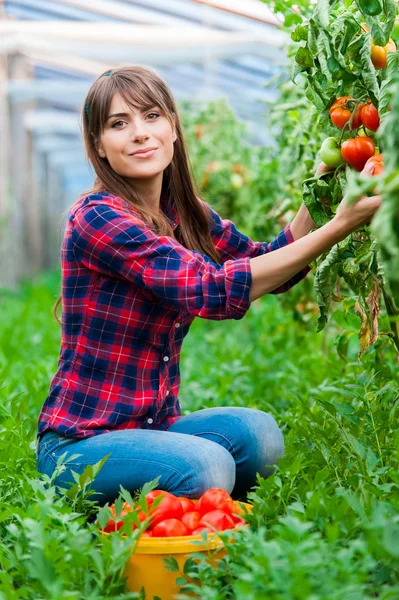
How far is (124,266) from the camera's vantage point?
238 cm

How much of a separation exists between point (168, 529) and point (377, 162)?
0.95 m

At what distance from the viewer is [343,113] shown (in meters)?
2.19

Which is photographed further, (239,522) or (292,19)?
(292,19)

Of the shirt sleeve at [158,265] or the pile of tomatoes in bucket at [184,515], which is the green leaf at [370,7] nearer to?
the shirt sleeve at [158,265]

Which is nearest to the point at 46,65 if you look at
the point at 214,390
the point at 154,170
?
the point at 214,390

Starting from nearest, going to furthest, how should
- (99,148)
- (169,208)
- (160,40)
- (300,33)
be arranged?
(300,33)
(99,148)
(169,208)
(160,40)

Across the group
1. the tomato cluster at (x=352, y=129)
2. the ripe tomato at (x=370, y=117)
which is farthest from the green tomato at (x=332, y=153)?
the ripe tomato at (x=370, y=117)

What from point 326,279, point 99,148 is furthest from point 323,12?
point 99,148

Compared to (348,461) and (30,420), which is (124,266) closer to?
(348,461)

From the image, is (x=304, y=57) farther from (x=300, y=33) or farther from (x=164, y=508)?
(x=164, y=508)

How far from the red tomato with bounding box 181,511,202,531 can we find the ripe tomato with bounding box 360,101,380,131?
40.2 inches

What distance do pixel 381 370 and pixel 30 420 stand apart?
1261 millimetres

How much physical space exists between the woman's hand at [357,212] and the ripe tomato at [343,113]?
261 mm

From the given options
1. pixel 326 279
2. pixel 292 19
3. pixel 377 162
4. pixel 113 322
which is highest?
pixel 292 19
